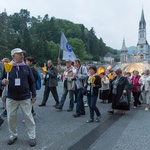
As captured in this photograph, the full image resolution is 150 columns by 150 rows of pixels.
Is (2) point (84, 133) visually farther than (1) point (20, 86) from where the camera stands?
Yes

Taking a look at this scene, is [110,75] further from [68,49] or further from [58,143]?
[58,143]

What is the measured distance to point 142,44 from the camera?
13512 centimetres

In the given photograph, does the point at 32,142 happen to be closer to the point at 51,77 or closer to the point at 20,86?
the point at 20,86

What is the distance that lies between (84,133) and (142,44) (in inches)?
5394

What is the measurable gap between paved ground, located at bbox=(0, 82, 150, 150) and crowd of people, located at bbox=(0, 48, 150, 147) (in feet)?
0.92

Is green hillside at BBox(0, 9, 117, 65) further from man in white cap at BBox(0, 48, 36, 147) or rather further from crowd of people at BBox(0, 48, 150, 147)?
man in white cap at BBox(0, 48, 36, 147)

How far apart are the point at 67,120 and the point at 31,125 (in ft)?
7.83

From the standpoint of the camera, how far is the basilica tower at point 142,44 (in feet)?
431

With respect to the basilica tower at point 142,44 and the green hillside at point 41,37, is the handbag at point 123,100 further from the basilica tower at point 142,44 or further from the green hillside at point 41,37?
the basilica tower at point 142,44

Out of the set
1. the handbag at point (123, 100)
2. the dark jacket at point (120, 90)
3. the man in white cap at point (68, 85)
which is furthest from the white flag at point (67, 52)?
the handbag at point (123, 100)

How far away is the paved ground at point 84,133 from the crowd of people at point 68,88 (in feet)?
0.92

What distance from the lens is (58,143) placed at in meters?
5.00

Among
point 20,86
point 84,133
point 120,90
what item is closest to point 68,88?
point 120,90

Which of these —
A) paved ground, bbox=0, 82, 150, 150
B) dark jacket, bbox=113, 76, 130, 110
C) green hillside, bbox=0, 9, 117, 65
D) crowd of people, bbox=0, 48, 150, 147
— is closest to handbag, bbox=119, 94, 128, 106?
crowd of people, bbox=0, 48, 150, 147
